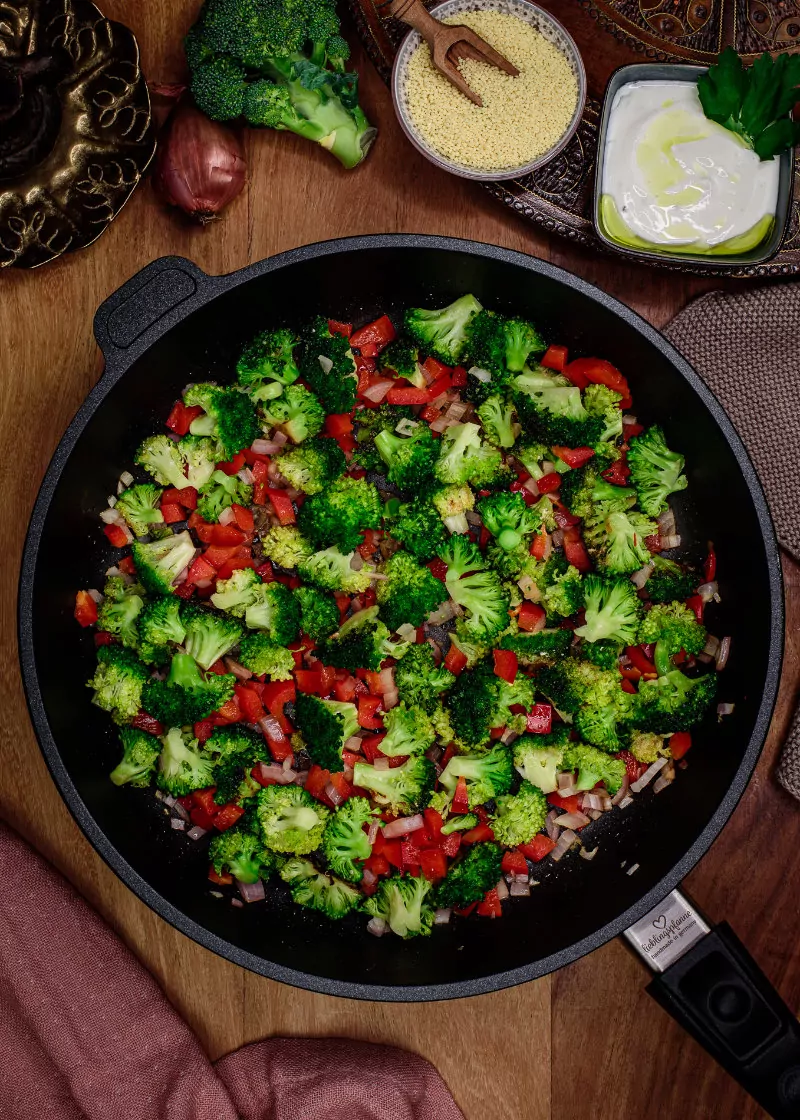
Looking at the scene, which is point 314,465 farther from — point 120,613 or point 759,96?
point 759,96

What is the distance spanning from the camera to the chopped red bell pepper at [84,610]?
2826 millimetres

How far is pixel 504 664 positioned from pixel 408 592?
14.7 inches

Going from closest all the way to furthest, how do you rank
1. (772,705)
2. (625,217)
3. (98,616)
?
(772,705) < (625,217) < (98,616)

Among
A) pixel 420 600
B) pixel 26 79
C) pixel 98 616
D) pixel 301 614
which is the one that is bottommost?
pixel 98 616

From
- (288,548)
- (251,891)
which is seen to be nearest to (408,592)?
(288,548)

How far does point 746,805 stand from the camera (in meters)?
2.83

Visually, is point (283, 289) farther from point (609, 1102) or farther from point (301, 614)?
point (609, 1102)

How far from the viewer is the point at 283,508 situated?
2816 mm

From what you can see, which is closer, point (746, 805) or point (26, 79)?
point (26, 79)

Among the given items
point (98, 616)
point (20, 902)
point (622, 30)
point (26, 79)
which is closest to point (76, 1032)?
point (20, 902)

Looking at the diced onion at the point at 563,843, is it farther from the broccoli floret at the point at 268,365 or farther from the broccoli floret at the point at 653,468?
the broccoli floret at the point at 268,365

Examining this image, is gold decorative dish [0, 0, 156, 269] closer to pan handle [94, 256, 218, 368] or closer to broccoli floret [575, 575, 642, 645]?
pan handle [94, 256, 218, 368]

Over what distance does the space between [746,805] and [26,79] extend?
305 cm

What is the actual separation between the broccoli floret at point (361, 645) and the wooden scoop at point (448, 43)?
1584 mm
